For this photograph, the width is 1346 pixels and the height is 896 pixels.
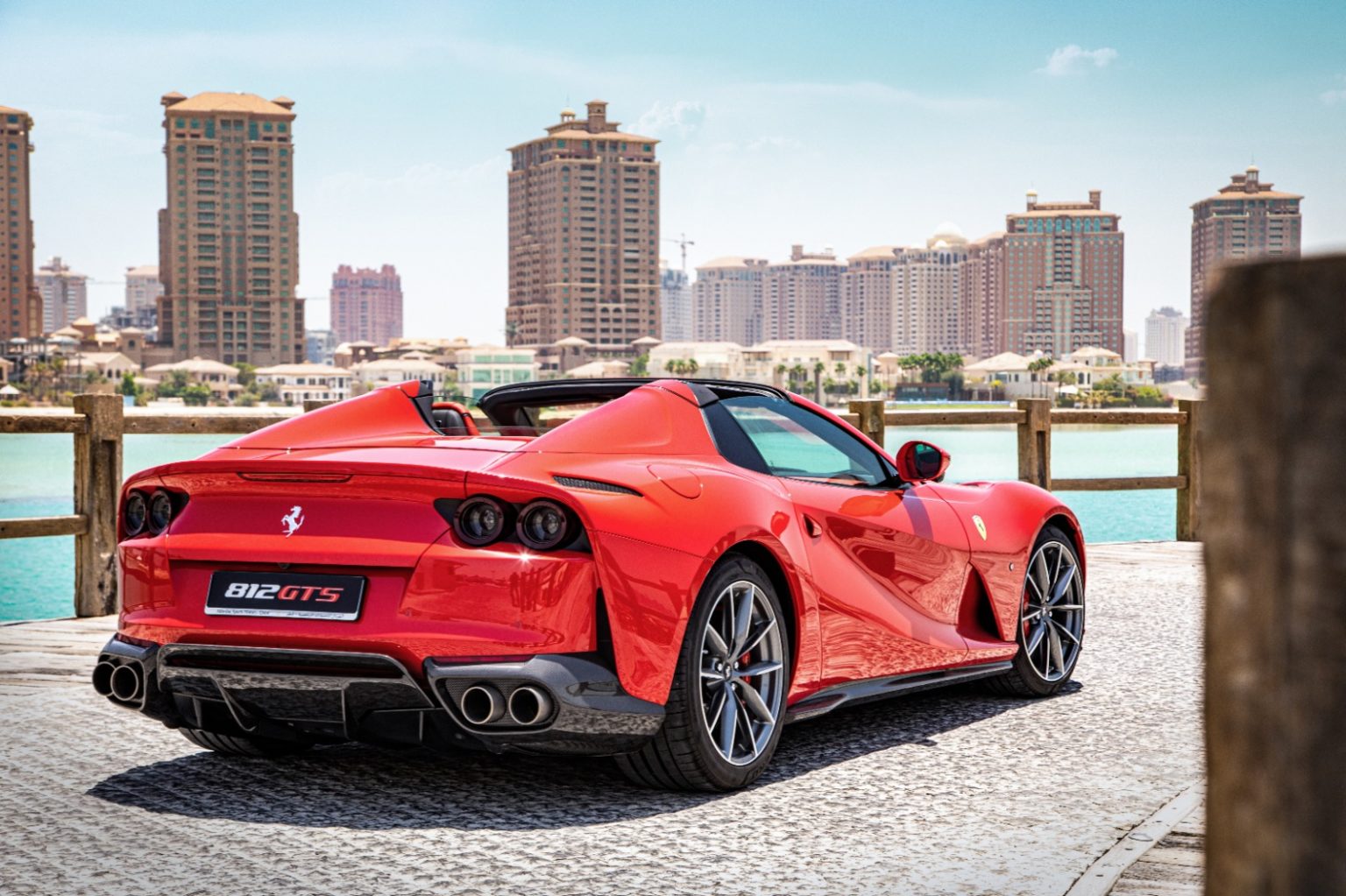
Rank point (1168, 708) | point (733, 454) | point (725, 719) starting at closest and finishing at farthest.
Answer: point (725, 719) → point (733, 454) → point (1168, 708)

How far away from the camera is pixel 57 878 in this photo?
3869mm

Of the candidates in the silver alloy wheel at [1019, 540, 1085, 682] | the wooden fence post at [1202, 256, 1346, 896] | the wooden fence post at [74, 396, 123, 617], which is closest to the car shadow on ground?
the silver alloy wheel at [1019, 540, 1085, 682]

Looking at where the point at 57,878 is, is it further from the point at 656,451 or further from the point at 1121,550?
the point at 1121,550

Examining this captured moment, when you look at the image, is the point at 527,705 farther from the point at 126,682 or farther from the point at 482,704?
the point at 126,682

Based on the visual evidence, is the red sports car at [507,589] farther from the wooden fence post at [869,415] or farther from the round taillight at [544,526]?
the wooden fence post at [869,415]

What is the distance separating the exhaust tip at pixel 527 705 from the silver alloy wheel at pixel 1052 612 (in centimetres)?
278

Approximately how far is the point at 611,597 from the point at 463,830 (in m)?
0.74

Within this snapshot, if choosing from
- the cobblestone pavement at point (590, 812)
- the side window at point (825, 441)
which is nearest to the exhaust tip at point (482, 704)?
the cobblestone pavement at point (590, 812)

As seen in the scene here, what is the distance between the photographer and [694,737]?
4.59 metres

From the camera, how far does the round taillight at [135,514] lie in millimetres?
4914

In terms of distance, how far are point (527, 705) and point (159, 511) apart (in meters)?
1.38

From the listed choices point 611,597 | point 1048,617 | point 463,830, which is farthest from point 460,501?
point 1048,617

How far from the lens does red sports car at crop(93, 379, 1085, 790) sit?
170 inches

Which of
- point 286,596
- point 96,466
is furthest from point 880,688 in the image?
point 96,466
